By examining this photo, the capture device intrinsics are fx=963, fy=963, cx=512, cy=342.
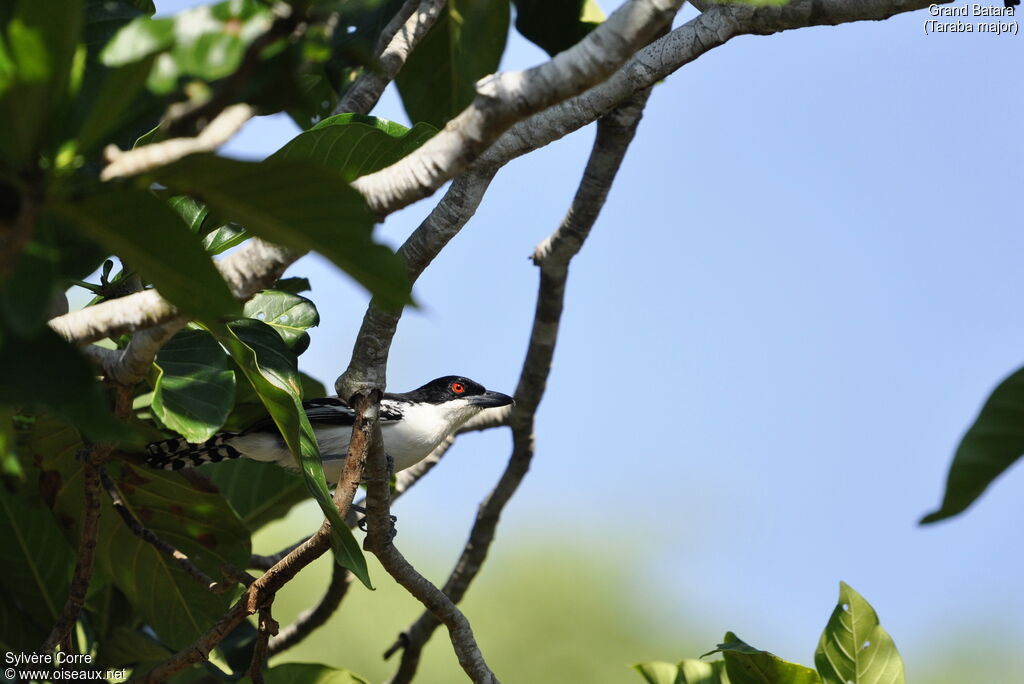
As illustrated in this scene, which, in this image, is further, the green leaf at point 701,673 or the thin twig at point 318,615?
the thin twig at point 318,615

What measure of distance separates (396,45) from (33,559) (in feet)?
8.51

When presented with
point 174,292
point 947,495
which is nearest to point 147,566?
point 174,292

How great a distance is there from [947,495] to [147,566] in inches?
139

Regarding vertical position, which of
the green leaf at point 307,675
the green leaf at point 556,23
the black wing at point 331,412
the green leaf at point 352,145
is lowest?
the green leaf at point 307,675

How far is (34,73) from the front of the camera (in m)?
1.35

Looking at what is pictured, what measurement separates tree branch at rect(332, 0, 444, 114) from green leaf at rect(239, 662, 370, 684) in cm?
212

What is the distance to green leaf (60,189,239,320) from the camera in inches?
56.2

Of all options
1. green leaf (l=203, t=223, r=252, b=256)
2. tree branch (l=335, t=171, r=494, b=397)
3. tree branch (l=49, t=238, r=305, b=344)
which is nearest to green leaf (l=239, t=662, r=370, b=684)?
tree branch (l=335, t=171, r=494, b=397)

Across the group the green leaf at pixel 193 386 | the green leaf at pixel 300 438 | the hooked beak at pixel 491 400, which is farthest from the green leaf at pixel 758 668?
the hooked beak at pixel 491 400

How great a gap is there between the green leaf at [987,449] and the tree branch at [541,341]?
3.29 m

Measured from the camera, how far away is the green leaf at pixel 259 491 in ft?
16.2

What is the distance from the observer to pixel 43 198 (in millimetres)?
1359

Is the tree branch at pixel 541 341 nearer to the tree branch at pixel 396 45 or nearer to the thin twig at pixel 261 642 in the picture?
the tree branch at pixel 396 45

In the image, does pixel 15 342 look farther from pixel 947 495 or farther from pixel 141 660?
pixel 141 660
